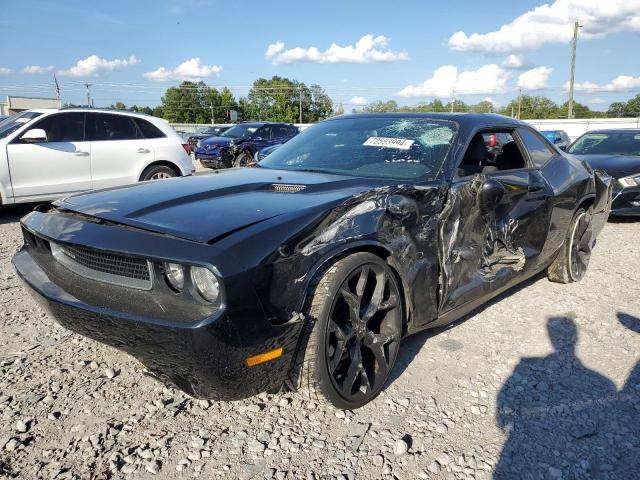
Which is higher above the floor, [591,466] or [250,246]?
[250,246]

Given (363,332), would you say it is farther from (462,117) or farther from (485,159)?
(462,117)

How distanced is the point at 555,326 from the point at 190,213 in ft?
9.17

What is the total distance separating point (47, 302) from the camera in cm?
229

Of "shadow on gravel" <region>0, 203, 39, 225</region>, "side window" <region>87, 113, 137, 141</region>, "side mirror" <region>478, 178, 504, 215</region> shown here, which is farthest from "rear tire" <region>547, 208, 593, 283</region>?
"shadow on gravel" <region>0, 203, 39, 225</region>

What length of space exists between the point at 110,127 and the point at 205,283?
253 inches

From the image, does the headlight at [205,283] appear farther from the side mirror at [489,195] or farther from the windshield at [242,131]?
the windshield at [242,131]

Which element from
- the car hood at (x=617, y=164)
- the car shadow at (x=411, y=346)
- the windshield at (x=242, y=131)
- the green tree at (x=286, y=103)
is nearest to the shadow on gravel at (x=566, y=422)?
the car shadow at (x=411, y=346)

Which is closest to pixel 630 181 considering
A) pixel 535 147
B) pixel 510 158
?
pixel 535 147

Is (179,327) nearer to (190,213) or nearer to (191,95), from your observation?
(190,213)

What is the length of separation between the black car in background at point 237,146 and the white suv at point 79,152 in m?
5.89

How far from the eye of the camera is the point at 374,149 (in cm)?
330

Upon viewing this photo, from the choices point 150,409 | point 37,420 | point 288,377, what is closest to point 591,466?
point 288,377

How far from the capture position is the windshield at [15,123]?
6.72 meters

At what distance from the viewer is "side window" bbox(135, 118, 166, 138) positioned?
7.75 m
